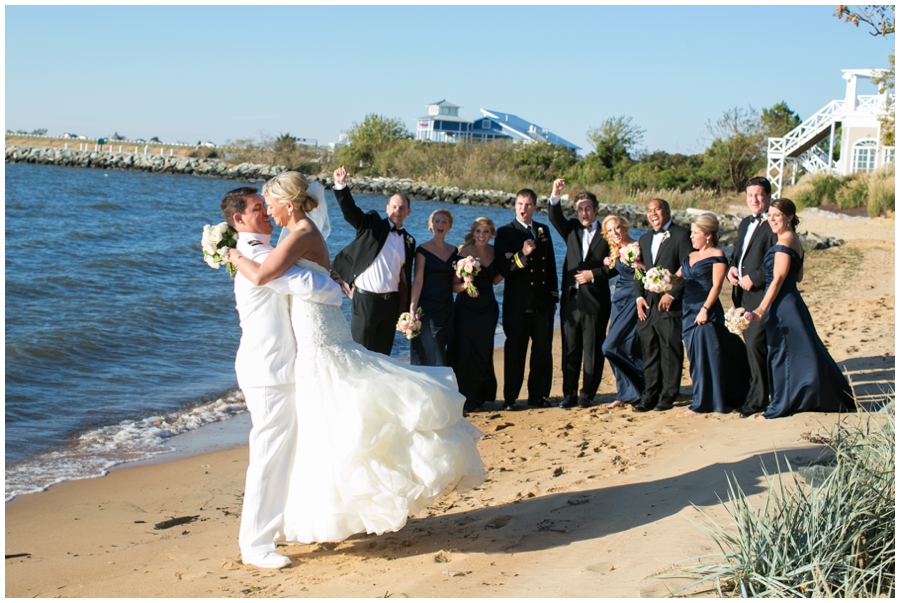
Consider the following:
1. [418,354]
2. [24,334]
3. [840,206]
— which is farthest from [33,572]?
[840,206]

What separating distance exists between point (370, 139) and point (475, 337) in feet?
250

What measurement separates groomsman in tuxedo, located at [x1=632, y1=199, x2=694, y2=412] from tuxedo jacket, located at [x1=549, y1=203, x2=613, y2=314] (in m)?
0.39

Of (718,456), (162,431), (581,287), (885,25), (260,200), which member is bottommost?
(162,431)

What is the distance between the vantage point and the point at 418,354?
9.27 metres

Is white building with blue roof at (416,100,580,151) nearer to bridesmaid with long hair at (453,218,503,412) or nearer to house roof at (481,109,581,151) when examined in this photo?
house roof at (481,109,581,151)

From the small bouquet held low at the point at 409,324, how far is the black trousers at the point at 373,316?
5.4 inches

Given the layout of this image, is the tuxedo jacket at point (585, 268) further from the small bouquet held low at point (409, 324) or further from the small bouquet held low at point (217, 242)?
the small bouquet held low at point (217, 242)

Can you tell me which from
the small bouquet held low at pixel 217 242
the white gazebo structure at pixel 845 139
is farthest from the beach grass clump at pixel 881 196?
the small bouquet held low at pixel 217 242

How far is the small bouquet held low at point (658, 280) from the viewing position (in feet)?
27.8

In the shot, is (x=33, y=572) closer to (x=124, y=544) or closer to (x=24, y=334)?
(x=124, y=544)

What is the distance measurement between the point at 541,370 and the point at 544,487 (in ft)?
10.0

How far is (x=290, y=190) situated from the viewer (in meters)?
5.15

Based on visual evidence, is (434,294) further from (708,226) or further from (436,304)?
(708,226)

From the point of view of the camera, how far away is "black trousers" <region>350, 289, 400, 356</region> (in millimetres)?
8758
